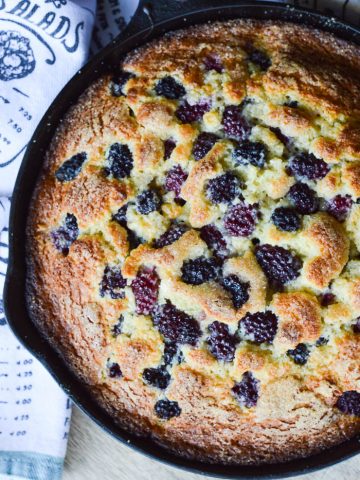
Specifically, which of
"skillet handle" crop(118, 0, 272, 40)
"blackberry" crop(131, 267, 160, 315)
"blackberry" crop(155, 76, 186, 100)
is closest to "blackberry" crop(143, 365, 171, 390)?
"blackberry" crop(131, 267, 160, 315)

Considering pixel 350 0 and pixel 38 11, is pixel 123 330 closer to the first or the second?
pixel 38 11

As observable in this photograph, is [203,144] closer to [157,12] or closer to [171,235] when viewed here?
[171,235]

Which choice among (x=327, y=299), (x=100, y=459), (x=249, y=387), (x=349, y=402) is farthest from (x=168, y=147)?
(x=100, y=459)

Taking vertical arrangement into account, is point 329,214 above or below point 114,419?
above

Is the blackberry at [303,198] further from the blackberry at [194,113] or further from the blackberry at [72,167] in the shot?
the blackberry at [72,167]

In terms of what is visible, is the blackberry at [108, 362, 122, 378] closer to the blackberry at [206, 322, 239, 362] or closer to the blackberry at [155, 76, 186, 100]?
the blackberry at [206, 322, 239, 362]

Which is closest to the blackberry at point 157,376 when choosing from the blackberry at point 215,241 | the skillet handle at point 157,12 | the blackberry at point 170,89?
the blackberry at point 215,241

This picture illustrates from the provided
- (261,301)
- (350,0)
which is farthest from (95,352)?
(350,0)
